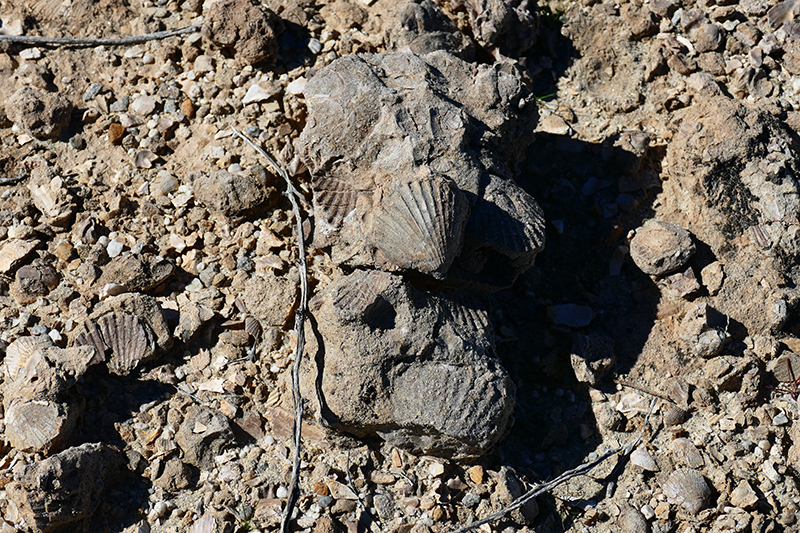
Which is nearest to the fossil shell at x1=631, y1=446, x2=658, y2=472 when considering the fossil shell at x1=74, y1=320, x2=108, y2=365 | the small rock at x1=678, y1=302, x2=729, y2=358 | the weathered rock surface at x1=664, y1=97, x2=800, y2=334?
the small rock at x1=678, y1=302, x2=729, y2=358

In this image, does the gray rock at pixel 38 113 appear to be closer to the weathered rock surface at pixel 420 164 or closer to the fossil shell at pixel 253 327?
the weathered rock surface at pixel 420 164

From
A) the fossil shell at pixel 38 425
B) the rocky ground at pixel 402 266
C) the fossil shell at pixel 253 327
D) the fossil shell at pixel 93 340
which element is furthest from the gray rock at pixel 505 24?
the fossil shell at pixel 38 425

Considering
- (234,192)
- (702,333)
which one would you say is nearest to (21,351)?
(234,192)

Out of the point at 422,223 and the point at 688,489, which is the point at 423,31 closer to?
the point at 422,223

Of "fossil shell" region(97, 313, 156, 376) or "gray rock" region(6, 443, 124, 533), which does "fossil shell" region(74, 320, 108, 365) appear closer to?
"fossil shell" region(97, 313, 156, 376)

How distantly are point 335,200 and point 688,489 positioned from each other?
1873 mm

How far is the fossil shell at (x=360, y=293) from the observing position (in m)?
2.81

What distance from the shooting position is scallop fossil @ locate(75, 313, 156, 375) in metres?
3.01

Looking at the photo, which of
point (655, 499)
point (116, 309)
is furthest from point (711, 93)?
point (116, 309)

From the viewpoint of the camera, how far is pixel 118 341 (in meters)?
3.01

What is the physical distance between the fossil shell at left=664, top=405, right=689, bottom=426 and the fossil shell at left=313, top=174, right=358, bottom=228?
1.63 meters

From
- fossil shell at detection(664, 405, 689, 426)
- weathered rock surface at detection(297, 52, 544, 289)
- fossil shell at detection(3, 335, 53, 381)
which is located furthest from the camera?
fossil shell at detection(664, 405, 689, 426)

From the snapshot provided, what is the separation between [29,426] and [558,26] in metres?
3.29

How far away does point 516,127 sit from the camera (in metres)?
3.27
